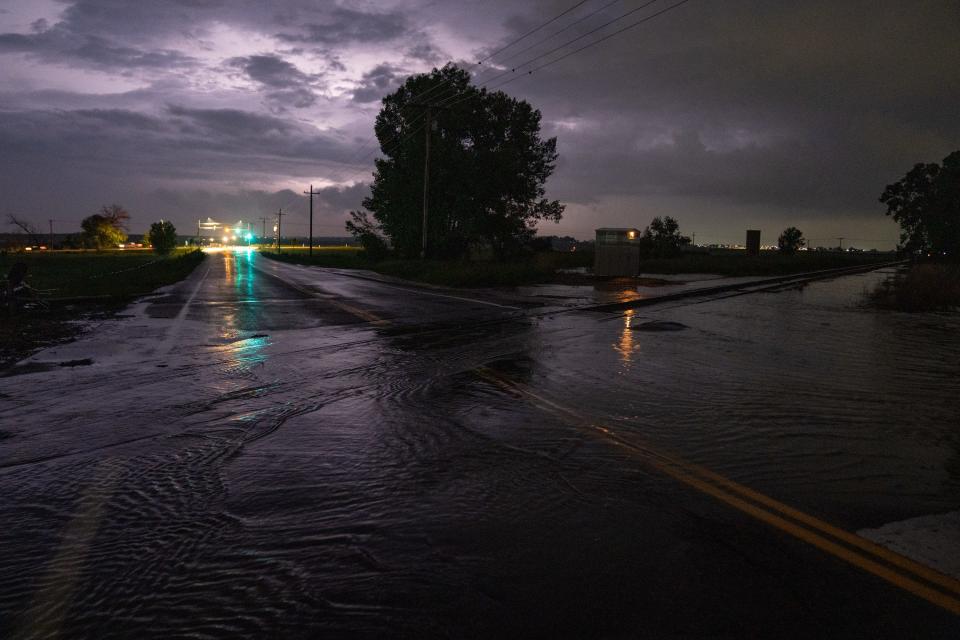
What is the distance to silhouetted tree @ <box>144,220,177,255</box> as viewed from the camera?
5113 inches

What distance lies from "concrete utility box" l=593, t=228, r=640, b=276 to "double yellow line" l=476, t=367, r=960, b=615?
25239mm

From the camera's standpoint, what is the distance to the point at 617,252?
2984 cm

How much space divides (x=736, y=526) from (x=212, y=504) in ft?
10.5

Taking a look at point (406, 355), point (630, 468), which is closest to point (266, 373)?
point (406, 355)

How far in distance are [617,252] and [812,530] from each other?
27.1 metres

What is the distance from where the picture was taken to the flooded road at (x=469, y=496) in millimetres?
2781

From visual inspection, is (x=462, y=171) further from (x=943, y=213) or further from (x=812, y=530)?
(x=943, y=213)

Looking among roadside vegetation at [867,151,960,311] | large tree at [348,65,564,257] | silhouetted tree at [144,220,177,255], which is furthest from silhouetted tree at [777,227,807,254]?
silhouetted tree at [144,220,177,255]

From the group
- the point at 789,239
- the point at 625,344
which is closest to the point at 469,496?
the point at 625,344

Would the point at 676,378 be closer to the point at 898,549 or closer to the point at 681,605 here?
the point at 898,549

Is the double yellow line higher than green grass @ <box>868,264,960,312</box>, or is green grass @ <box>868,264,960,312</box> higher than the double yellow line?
green grass @ <box>868,264,960,312</box>

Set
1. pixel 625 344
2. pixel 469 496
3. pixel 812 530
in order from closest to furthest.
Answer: pixel 812 530
pixel 469 496
pixel 625 344

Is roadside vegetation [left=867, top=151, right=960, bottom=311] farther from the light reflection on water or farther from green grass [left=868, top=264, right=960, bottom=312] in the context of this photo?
the light reflection on water

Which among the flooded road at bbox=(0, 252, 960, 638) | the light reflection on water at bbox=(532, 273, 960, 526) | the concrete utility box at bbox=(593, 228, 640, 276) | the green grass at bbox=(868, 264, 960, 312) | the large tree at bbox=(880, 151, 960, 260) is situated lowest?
the flooded road at bbox=(0, 252, 960, 638)
